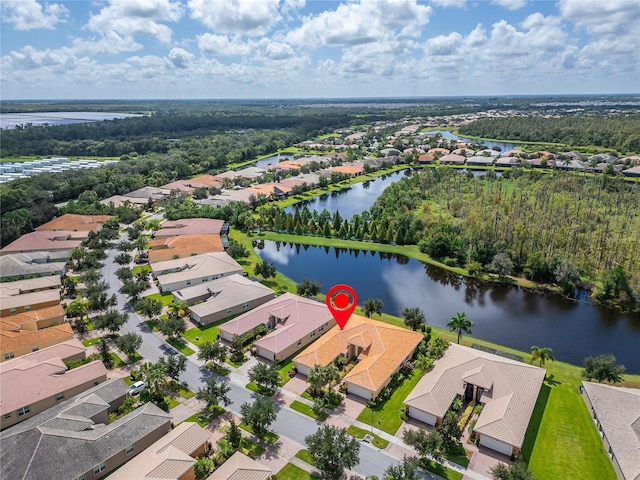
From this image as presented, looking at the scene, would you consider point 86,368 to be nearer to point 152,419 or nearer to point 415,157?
point 152,419

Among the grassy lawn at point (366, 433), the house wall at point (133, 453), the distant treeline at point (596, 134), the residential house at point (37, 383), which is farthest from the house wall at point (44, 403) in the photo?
the distant treeline at point (596, 134)

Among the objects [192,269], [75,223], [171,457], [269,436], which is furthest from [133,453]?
[75,223]

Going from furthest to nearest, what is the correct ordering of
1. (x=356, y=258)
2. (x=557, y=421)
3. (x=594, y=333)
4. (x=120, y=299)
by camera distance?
(x=356, y=258) < (x=120, y=299) < (x=594, y=333) < (x=557, y=421)

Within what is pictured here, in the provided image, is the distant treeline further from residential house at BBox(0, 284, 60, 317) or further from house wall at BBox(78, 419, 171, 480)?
residential house at BBox(0, 284, 60, 317)

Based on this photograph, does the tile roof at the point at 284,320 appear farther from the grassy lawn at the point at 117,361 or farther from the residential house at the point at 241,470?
the residential house at the point at 241,470

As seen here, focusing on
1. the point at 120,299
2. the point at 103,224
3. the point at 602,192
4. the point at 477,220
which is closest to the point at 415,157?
the point at 602,192

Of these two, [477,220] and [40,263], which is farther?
[477,220]

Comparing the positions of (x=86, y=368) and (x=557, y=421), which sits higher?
(x=86, y=368)
